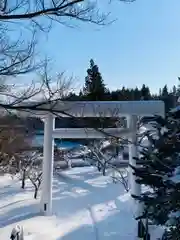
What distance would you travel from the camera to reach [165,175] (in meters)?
5.00

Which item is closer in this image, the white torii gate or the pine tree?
the pine tree

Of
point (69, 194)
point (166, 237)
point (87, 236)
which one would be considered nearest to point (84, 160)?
point (69, 194)

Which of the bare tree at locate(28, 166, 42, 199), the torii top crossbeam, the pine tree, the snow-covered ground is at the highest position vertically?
the torii top crossbeam

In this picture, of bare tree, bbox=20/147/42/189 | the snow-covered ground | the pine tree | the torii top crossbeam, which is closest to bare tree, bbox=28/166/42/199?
bare tree, bbox=20/147/42/189

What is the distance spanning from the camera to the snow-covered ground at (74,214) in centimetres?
723

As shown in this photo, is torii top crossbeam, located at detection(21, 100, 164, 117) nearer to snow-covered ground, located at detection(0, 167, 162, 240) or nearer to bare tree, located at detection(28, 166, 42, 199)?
snow-covered ground, located at detection(0, 167, 162, 240)

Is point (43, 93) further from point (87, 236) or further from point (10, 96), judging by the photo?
point (87, 236)

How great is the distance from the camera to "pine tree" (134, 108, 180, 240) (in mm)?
→ 4809

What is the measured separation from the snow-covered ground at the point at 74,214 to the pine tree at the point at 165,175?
6.81 feet

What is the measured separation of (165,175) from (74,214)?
4792mm

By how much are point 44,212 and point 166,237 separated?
14.5 ft

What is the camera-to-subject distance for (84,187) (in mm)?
13859

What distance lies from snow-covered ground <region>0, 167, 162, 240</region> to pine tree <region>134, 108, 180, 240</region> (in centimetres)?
207

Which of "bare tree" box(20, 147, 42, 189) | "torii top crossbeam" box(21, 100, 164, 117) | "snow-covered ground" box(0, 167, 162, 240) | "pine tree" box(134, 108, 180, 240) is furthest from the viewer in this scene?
"bare tree" box(20, 147, 42, 189)
